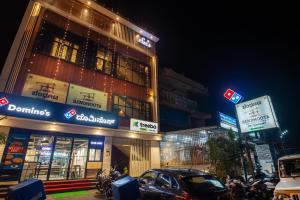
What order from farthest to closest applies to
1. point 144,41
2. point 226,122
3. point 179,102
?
point 179,102
point 144,41
point 226,122

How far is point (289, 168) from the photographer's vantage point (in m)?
6.12

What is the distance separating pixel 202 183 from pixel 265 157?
472 inches

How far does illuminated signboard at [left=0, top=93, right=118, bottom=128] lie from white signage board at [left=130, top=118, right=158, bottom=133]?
64.9 inches

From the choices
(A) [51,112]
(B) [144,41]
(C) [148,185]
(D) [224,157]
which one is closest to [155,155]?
(D) [224,157]

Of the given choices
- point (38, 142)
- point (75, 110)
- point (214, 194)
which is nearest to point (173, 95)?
point (75, 110)

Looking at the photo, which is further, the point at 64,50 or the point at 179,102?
the point at 179,102

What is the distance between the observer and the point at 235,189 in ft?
25.6

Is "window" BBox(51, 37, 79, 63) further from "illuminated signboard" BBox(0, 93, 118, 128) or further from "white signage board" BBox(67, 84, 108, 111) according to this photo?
"illuminated signboard" BBox(0, 93, 118, 128)

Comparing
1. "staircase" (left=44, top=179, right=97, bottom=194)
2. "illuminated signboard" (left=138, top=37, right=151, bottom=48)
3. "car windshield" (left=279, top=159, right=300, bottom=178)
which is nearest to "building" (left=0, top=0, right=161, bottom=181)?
"illuminated signboard" (left=138, top=37, right=151, bottom=48)

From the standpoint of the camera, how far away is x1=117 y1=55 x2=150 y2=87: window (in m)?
17.4

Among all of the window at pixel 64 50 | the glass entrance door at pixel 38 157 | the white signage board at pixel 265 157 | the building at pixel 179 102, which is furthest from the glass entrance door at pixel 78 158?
the white signage board at pixel 265 157

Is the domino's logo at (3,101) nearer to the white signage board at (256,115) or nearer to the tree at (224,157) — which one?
the tree at (224,157)

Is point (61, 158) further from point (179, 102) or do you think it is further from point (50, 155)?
point (179, 102)

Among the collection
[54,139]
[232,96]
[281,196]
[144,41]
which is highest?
[144,41]
